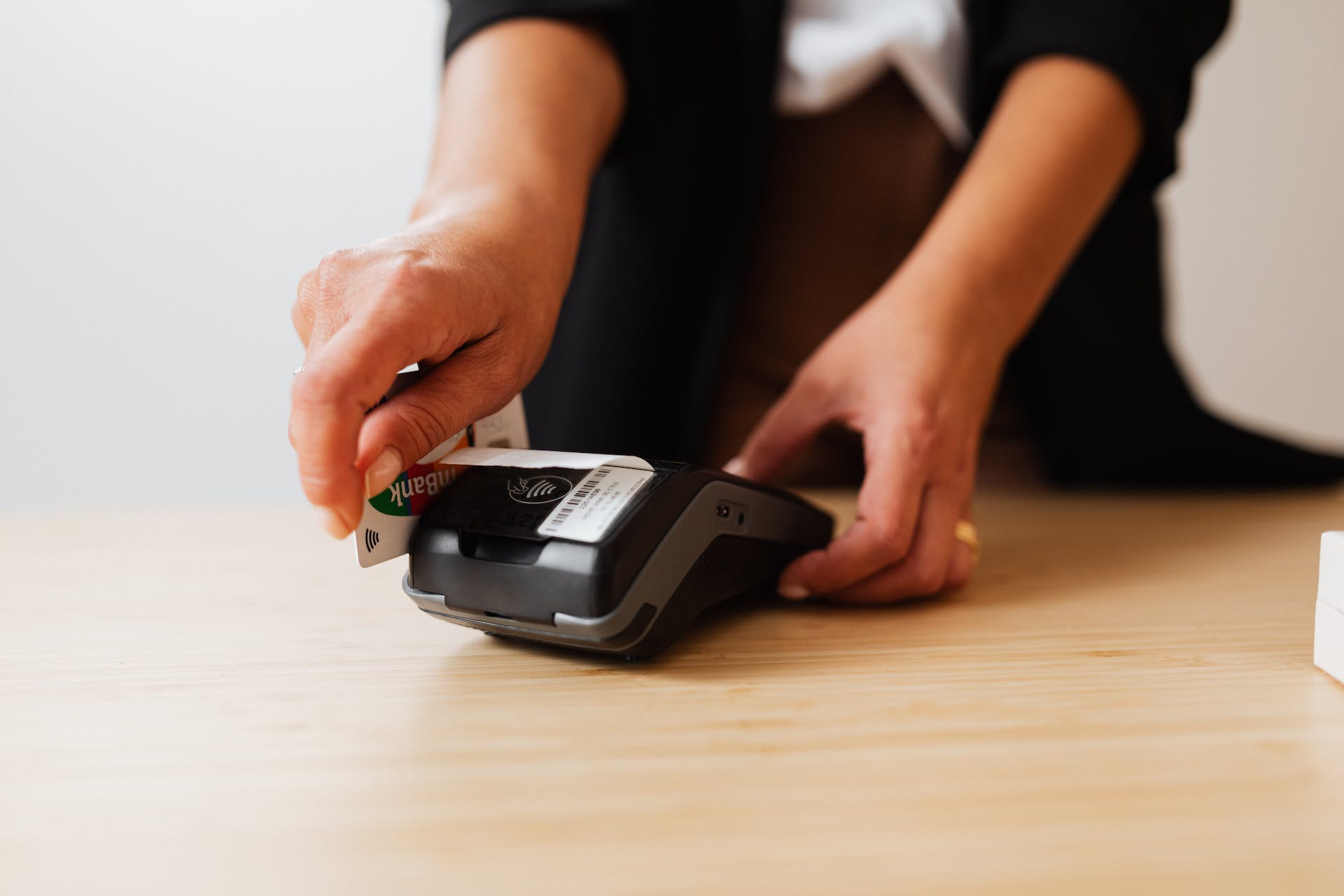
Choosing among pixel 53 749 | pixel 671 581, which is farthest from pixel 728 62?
pixel 53 749

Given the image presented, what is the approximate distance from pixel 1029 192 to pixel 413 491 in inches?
19.9

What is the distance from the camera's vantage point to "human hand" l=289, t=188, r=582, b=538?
0.38m

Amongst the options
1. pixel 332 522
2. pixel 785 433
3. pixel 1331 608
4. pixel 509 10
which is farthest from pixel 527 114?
pixel 1331 608

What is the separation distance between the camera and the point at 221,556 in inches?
26.6

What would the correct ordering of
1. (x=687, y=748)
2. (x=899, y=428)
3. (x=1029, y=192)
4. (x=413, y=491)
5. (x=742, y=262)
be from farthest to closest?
1. (x=742, y=262)
2. (x=1029, y=192)
3. (x=899, y=428)
4. (x=413, y=491)
5. (x=687, y=748)

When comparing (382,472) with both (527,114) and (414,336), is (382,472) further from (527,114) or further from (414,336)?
(527,114)

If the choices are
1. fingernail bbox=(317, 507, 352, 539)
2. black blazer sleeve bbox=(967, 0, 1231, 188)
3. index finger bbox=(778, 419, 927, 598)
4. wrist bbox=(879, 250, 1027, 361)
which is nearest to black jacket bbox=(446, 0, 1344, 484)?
black blazer sleeve bbox=(967, 0, 1231, 188)

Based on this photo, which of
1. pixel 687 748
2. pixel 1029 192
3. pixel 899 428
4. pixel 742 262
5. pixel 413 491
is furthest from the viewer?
pixel 742 262

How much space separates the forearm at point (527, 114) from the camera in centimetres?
61

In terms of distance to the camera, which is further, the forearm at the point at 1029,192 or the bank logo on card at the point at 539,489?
the forearm at the point at 1029,192

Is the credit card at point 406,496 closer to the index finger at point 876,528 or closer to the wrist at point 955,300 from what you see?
the index finger at point 876,528

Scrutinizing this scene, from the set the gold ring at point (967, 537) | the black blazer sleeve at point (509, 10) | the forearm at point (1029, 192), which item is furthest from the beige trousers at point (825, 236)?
the gold ring at point (967, 537)

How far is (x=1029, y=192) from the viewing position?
0.72 metres

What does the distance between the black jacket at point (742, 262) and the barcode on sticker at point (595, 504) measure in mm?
439
